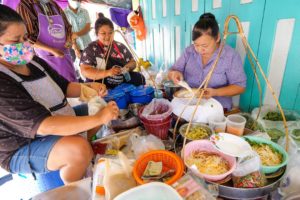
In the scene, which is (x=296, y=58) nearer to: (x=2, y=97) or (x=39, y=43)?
(x=2, y=97)

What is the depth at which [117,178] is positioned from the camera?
0.93 m

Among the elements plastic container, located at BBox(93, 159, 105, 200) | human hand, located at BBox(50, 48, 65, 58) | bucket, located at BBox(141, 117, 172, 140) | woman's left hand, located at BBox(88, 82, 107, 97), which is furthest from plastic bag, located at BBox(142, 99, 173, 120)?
human hand, located at BBox(50, 48, 65, 58)

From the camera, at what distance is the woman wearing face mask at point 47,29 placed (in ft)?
6.07

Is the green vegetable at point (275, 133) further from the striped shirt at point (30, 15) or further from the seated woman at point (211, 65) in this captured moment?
the striped shirt at point (30, 15)

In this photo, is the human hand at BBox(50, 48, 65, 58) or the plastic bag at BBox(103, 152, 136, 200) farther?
the human hand at BBox(50, 48, 65, 58)

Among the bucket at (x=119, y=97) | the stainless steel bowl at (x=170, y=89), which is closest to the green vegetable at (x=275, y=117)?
the stainless steel bowl at (x=170, y=89)

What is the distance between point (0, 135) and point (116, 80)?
138cm

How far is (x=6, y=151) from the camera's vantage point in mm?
1104

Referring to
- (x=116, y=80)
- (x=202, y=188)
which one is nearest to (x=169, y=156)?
(x=202, y=188)

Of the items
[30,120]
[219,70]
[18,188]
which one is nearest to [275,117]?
[219,70]

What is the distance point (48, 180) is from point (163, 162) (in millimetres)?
796

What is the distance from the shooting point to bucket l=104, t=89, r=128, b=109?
1.80 m

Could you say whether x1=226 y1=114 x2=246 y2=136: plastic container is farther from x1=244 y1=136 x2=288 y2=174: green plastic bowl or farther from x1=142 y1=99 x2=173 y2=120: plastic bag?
x1=142 y1=99 x2=173 y2=120: plastic bag

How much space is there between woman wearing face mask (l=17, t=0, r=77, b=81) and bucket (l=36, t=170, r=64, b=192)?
3.98 ft
